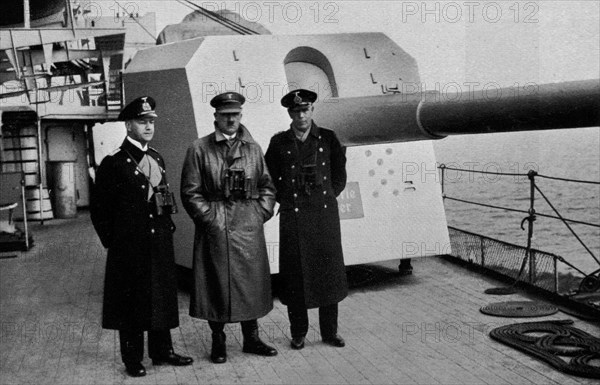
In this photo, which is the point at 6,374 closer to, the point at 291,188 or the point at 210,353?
the point at 210,353

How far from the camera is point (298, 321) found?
473cm

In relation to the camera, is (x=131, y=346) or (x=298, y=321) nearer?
(x=131, y=346)

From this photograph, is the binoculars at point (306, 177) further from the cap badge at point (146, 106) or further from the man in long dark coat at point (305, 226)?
the cap badge at point (146, 106)

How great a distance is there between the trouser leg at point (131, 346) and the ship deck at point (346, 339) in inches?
4.6

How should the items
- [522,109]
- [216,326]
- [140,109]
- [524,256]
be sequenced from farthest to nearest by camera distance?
[524,256] < [216,326] < [140,109] < [522,109]

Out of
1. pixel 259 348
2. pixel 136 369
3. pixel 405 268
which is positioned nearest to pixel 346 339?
pixel 259 348

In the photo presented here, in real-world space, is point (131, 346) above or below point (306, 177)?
below

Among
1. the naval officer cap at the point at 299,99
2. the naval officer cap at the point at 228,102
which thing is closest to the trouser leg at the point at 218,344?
the naval officer cap at the point at 228,102

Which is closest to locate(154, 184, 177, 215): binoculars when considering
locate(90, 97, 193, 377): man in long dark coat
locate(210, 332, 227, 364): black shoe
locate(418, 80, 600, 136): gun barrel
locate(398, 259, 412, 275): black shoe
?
locate(90, 97, 193, 377): man in long dark coat

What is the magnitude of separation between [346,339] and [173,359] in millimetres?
1134

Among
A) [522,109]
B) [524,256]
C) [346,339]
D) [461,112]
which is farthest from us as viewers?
[524,256]

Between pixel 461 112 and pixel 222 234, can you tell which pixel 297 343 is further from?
pixel 461 112

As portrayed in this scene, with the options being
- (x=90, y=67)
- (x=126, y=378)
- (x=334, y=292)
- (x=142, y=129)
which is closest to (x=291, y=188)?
(x=334, y=292)

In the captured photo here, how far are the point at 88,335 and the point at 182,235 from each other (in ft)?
4.12
